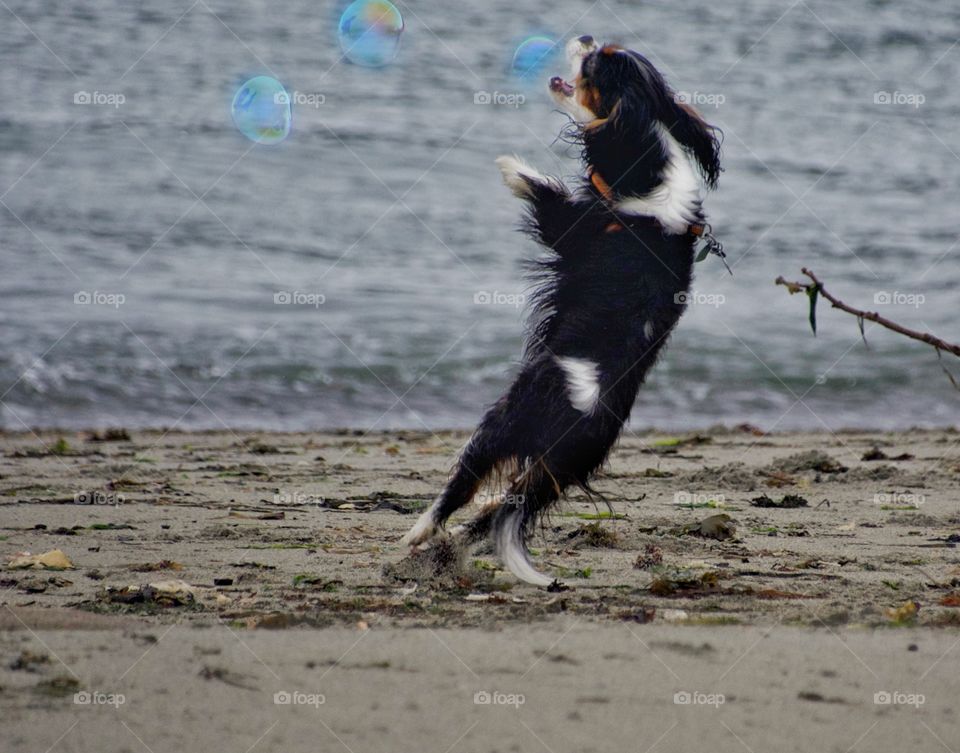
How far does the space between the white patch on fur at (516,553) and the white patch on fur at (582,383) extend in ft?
1.50

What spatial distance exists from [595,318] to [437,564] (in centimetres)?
101

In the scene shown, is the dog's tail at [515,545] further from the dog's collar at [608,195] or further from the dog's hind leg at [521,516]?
the dog's collar at [608,195]

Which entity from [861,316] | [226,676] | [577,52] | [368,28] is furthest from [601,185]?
[368,28]

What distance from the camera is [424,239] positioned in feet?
40.3

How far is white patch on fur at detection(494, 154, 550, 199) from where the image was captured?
4773mm

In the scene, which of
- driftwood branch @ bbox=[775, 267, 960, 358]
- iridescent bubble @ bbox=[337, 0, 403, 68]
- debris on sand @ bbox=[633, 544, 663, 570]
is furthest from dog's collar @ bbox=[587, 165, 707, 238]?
iridescent bubble @ bbox=[337, 0, 403, 68]

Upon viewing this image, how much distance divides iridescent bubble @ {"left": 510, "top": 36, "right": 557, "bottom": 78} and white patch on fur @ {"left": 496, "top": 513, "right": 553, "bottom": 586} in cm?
217

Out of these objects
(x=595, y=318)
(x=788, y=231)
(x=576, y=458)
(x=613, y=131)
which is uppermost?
(x=613, y=131)

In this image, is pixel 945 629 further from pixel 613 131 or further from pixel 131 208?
pixel 131 208

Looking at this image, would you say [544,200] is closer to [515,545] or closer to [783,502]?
[515,545]

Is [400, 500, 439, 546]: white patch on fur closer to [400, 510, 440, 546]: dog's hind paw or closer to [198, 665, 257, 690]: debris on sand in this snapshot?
[400, 510, 440, 546]: dog's hind paw

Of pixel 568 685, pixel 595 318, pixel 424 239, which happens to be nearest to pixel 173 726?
pixel 568 685

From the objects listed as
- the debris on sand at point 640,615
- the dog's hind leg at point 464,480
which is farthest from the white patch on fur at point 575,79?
the debris on sand at point 640,615

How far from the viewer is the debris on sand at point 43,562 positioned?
4.34 metres
